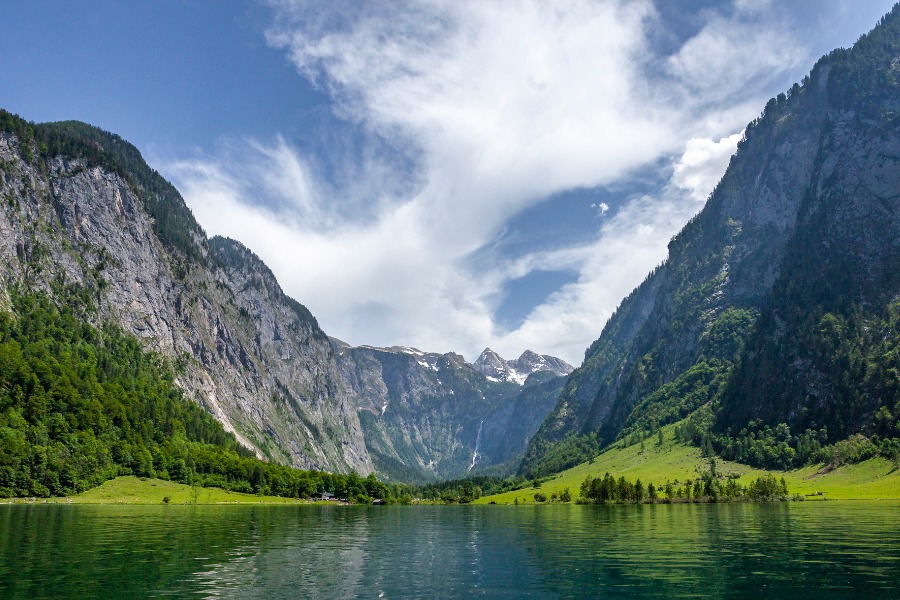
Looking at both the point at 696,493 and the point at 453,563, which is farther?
the point at 696,493

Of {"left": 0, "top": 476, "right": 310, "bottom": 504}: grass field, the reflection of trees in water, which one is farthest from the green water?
{"left": 0, "top": 476, "right": 310, "bottom": 504}: grass field

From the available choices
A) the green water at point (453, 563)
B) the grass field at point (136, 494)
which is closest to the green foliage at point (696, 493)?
the green water at point (453, 563)

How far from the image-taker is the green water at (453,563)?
3844 cm

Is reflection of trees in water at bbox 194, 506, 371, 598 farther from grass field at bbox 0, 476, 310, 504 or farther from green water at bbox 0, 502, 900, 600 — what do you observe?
grass field at bbox 0, 476, 310, 504

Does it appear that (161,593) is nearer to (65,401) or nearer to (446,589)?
(446,589)

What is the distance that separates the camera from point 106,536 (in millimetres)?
69062

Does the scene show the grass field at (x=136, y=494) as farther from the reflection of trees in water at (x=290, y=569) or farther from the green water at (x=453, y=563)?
the reflection of trees in water at (x=290, y=569)

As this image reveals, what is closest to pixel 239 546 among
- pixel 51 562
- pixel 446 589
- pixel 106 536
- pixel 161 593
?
pixel 106 536

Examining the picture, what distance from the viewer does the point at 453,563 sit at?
55.2m

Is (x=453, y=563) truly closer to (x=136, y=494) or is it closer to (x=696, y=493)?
(x=136, y=494)

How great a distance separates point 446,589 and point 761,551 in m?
36.1

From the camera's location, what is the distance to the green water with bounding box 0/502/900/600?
38438 millimetres

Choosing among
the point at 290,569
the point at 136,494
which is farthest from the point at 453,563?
the point at 136,494

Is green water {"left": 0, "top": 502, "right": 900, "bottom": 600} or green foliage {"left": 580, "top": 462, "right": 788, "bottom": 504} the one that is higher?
green water {"left": 0, "top": 502, "right": 900, "bottom": 600}
